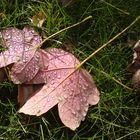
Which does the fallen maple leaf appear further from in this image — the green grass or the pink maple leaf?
the green grass

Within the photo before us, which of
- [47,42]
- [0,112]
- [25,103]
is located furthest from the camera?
[47,42]

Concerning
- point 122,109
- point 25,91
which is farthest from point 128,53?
point 25,91

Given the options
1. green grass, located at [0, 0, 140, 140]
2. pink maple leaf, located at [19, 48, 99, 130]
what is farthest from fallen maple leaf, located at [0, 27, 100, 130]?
green grass, located at [0, 0, 140, 140]

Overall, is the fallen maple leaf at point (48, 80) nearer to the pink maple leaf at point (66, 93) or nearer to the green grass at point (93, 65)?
the pink maple leaf at point (66, 93)

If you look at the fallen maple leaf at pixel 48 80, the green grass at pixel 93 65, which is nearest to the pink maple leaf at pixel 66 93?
the fallen maple leaf at pixel 48 80

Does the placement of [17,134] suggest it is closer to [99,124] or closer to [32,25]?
[99,124]

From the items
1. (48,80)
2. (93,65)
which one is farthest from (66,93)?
(93,65)
